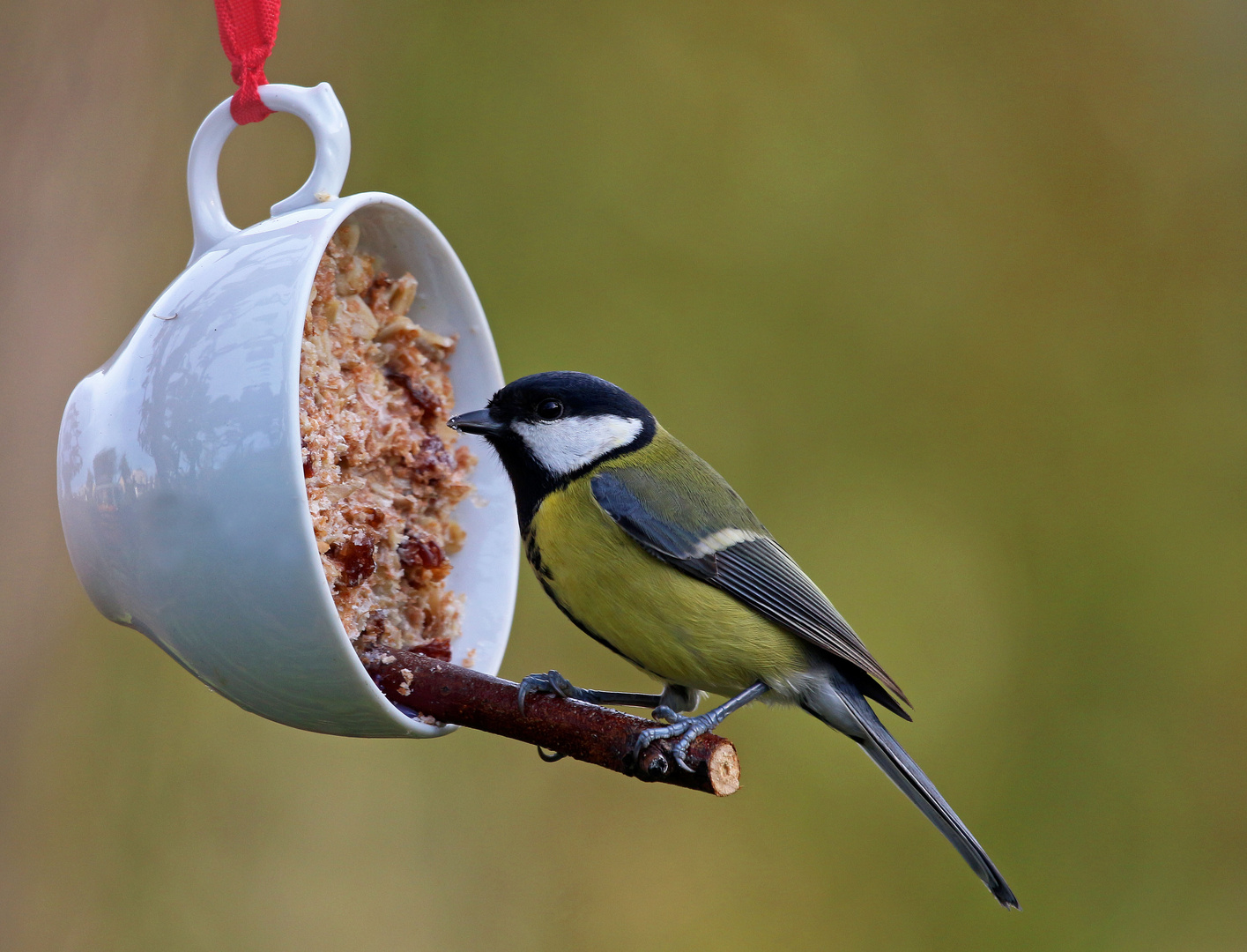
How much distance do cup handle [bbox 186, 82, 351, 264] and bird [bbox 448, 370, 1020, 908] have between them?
264mm

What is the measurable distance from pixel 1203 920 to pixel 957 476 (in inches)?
41.7

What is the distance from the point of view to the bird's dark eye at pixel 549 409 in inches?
43.4

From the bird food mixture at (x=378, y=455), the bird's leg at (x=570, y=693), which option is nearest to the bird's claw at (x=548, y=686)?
the bird's leg at (x=570, y=693)

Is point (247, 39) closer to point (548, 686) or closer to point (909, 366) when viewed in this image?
point (548, 686)

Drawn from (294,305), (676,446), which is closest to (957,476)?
(676,446)

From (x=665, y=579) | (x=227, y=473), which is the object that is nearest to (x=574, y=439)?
(x=665, y=579)

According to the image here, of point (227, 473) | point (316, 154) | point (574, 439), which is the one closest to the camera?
point (227, 473)

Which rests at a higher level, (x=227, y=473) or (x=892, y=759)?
(x=227, y=473)

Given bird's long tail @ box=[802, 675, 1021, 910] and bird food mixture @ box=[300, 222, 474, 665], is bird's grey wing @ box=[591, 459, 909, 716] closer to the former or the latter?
bird's long tail @ box=[802, 675, 1021, 910]

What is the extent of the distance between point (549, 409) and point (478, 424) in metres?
0.09

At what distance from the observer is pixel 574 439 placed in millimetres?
1144

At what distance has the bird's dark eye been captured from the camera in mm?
1104

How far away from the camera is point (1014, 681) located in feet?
7.46

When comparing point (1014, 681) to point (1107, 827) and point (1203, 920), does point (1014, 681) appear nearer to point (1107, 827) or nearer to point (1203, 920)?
point (1107, 827)
